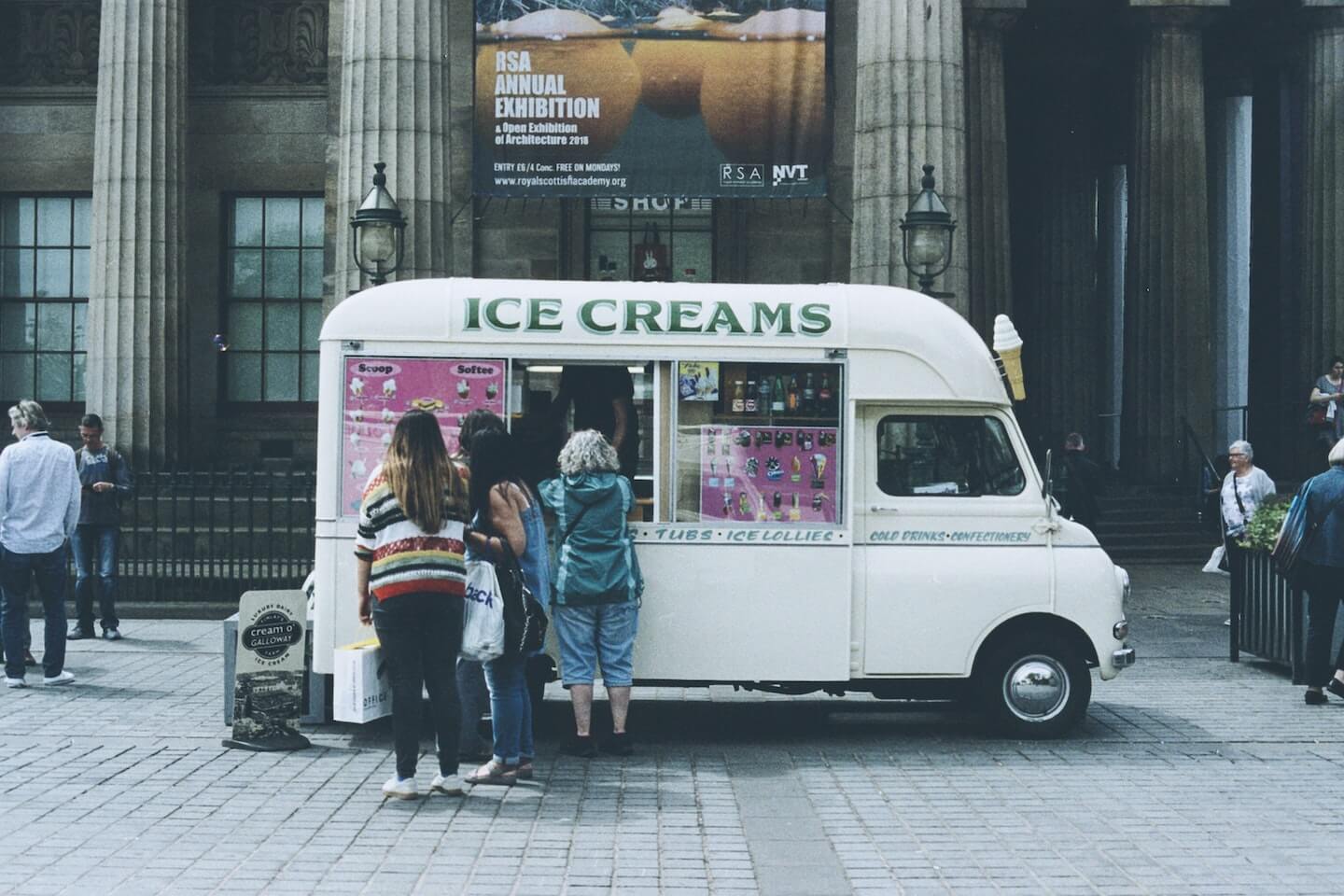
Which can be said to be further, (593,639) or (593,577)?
(593,639)

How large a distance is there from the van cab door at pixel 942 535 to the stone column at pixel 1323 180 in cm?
1643

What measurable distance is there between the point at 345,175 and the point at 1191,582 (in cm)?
1082

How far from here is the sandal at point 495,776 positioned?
8969mm

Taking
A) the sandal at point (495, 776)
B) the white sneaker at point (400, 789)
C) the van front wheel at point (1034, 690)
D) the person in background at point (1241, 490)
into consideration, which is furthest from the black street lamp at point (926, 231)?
the white sneaker at point (400, 789)

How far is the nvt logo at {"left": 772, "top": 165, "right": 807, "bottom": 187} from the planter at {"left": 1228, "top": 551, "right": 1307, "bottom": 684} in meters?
8.09

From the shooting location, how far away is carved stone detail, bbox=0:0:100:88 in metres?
25.6

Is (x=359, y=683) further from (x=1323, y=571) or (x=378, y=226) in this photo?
(x=378, y=226)

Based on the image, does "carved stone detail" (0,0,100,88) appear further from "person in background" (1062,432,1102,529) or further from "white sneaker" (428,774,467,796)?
"white sneaker" (428,774,467,796)

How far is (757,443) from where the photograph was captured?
10.4 meters

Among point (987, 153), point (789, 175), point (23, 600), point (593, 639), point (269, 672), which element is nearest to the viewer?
point (593, 639)

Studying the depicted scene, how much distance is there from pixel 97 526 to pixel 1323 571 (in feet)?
33.0

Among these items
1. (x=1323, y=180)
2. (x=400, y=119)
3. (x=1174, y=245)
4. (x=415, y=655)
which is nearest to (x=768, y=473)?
(x=415, y=655)

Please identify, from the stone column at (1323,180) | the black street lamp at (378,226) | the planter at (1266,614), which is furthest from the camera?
the stone column at (1323,180)

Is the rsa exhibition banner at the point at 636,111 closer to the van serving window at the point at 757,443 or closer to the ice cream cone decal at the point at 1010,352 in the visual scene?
the ice cream cone decal at the point at 1010,352
